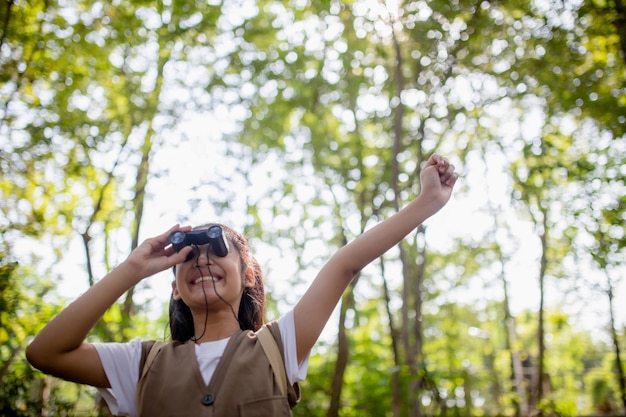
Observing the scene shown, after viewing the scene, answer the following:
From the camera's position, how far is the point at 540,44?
4.78 meters

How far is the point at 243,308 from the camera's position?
189 cm

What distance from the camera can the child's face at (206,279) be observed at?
1674 mm

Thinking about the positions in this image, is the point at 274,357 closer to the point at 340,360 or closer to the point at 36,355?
the point at 36,355

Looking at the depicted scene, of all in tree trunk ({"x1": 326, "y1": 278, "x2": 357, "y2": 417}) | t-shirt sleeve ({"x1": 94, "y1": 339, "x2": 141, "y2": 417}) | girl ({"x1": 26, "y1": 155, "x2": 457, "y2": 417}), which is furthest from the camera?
tree trunk ({"x1": 326, "y1": 278, "x2": 357, "y2": 417})

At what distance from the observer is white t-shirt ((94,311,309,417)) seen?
159 centimetres

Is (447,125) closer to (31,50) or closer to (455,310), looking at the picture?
(31,50)

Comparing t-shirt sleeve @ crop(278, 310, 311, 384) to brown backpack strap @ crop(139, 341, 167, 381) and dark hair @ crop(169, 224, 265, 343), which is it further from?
brown backpack strap @ crop(139, 341, 167, 381)

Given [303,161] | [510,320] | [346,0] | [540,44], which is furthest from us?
[510,320]

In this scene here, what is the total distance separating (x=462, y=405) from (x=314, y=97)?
346 cm

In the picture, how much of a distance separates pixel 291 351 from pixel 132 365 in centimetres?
48

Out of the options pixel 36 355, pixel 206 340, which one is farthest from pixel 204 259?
pixel 36 355

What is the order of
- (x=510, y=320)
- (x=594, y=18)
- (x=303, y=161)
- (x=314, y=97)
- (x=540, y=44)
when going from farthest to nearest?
(x=510, y=320)
(x=303, y=161)
(x=314, y=97)
(x=540, y=44)
(x=594, y=18)

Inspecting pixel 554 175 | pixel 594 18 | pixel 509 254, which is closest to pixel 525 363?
pixel 509 254

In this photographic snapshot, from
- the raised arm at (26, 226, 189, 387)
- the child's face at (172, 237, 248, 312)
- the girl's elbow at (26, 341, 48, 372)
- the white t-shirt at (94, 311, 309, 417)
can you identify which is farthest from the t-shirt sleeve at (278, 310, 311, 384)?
the girl's elbow at (26, 341, 48, 372)
